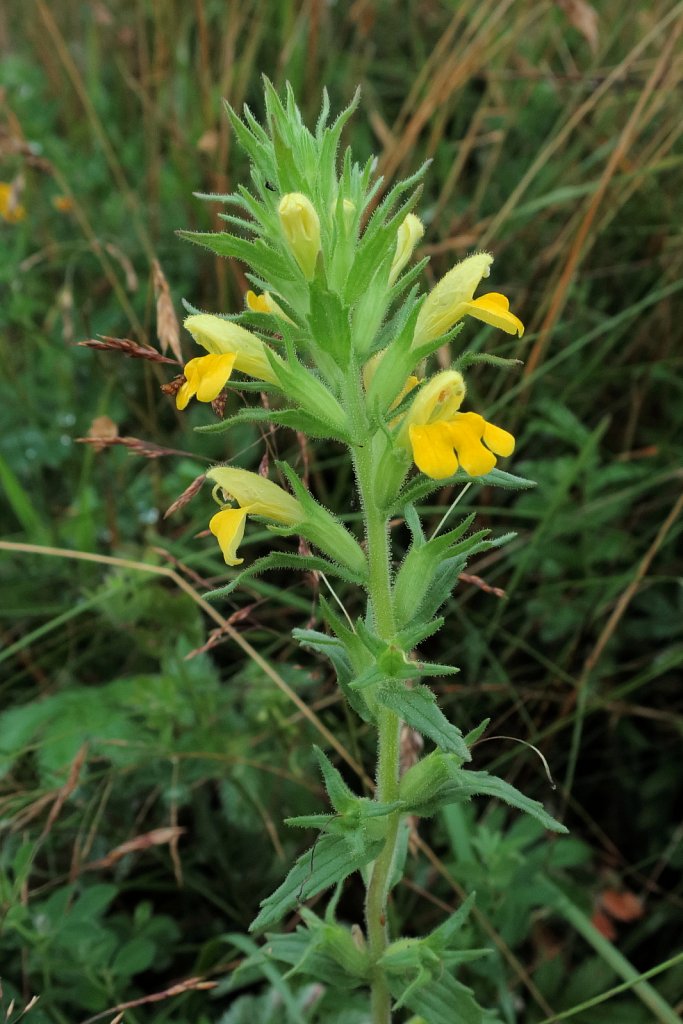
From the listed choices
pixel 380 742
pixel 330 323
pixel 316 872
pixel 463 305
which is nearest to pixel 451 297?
pixel 463 305

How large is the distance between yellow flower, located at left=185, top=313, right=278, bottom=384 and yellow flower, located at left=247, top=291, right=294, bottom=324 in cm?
5

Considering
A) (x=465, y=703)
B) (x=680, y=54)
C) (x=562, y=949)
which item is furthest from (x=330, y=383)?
(x=680, y=54)

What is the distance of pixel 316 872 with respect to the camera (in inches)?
58.4

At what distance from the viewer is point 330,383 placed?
5.09 ft

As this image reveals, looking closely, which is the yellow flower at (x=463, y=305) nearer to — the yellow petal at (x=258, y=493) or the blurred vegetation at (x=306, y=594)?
the yellow petal at (x=258, y=493)

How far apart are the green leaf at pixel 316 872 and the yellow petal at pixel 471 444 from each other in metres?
0.63

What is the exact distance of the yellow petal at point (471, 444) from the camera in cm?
132

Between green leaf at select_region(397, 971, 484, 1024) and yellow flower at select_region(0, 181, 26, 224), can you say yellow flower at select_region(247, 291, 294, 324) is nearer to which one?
green leaf at select_region(397, 971, 484, 1024)

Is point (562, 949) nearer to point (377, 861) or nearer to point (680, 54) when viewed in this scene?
point (377, 861)

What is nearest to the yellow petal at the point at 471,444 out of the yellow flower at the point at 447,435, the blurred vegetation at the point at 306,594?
the yellow flower at the point at 447,435

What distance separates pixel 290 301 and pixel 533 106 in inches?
107

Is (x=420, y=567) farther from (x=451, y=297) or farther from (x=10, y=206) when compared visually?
(x=10, y=206)

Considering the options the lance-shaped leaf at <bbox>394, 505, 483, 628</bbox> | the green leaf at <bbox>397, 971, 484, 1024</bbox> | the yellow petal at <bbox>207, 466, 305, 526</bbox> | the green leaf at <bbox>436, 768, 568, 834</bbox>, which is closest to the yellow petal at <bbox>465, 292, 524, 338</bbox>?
the lance-shaped leaf at <bbox>394, 505, 483, 628</bbox>

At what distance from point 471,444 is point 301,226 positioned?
1.32ft
